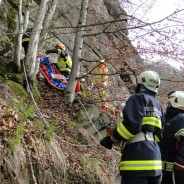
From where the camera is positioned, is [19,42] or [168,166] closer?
[168,166]

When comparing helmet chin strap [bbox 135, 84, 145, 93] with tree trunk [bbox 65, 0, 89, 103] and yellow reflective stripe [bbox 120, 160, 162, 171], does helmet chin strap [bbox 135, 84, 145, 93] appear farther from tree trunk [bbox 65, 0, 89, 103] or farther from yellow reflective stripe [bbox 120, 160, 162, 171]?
tree trunk [bbox 65, 0, 89, 103]

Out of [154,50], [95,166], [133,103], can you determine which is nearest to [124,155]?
[133,103]

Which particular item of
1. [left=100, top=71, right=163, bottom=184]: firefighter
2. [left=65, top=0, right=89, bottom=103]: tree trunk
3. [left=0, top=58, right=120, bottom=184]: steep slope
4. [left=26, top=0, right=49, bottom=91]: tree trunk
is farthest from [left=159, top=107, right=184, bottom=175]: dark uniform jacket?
[left=65, top=0, right=89, bottom=103]: tree trunk

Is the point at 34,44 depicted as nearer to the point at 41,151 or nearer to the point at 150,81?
the point at 41,151

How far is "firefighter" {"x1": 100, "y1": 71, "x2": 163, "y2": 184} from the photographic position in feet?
12.1

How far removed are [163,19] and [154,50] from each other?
4.51 feet

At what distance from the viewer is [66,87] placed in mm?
8922

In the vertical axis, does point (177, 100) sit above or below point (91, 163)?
above

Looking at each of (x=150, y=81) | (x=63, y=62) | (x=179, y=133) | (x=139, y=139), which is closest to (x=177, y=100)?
(x=179, y=133)

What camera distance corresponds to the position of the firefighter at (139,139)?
370 cm

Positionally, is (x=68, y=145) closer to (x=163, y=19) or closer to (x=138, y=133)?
(x=138, y=133)

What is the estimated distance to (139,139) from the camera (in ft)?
12.6

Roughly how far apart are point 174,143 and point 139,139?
1226mm

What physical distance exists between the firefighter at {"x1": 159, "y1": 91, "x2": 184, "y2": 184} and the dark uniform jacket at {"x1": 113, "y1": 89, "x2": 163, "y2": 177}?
0.88m
